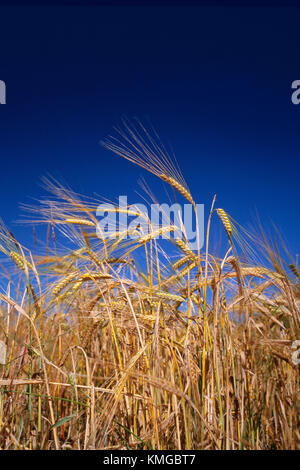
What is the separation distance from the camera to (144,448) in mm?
1911

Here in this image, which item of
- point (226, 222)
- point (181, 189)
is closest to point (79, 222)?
point (181, 189)

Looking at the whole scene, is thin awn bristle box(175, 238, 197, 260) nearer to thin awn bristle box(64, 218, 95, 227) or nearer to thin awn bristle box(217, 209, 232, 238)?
thin awn bristle box(217, 209, 232, 238)

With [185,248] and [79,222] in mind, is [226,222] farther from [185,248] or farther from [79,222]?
[79,222]

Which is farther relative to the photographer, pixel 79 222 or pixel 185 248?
pixel 79 222

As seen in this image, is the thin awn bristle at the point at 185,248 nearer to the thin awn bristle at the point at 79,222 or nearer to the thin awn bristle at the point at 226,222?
the thin awn bristle at the point at 226,222

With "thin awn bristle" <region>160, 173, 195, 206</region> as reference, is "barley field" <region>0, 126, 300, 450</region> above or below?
below

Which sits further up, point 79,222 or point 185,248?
point 79,222

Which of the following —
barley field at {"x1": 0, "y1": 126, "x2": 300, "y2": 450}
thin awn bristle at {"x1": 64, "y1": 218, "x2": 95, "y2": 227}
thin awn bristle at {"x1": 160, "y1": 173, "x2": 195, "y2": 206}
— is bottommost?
barley field at {"x1": 0, "y1": 126, "x2": 300, "y2": 450}

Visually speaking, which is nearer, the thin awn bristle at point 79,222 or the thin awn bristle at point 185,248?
the thin awn bristle at point 185,248

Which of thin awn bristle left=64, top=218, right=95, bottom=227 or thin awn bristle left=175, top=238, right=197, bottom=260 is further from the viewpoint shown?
thin awn bristle left=64, top=218, right=95, bottom=227

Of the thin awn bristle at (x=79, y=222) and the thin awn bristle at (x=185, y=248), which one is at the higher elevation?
the thin awn bristle at (x=79, y=222)
